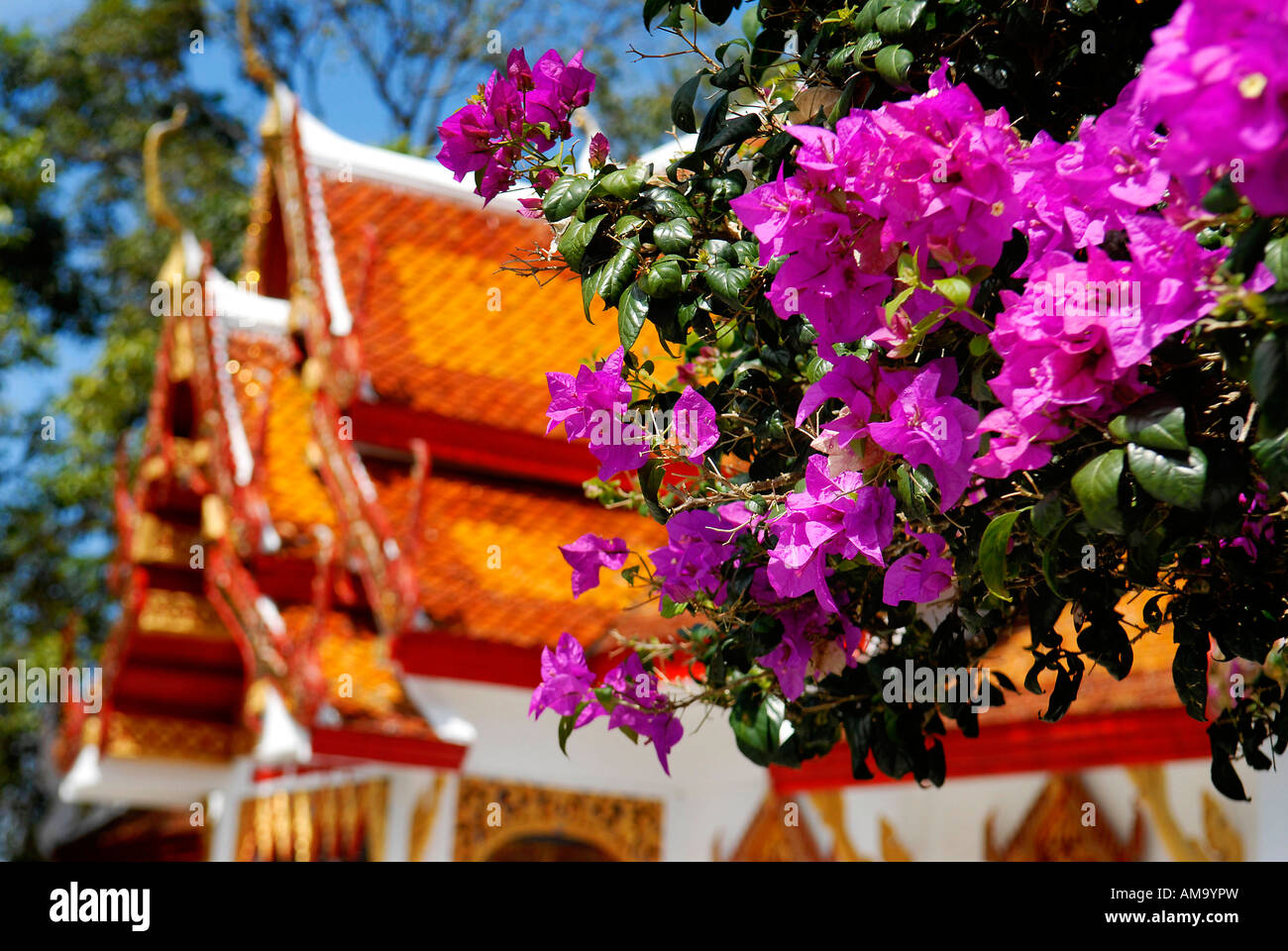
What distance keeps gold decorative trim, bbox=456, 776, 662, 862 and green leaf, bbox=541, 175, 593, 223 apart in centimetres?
414

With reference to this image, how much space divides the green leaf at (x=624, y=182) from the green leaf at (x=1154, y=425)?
28.9 inches

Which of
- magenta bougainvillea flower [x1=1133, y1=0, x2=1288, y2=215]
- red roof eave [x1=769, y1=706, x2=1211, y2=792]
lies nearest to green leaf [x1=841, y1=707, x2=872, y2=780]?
magenta bougainvillea flower [x1=1133, y1=0, x2=1288, y2=215]

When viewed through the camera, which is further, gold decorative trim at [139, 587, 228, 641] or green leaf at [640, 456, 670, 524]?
gold decorative trim at [139, 587, 228, 641]

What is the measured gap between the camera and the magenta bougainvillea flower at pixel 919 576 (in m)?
1.56

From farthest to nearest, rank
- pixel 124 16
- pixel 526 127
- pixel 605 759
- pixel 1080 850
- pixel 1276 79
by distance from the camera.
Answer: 1. pixel 124 16
2. pixel 605 759
3. pixel 1080 850
4. pixel 526 127
5. pixel 1276 79

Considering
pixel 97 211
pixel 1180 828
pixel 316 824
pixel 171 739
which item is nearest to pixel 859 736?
pixel 1180 828

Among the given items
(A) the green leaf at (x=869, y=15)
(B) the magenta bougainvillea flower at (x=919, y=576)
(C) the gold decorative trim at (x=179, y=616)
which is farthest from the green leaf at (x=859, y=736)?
(C) the gold decorative trim at (x=179, y=616)

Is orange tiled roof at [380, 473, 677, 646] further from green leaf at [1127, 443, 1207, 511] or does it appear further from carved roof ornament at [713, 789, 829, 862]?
green leaf at [1127, 443, 1207, 511]

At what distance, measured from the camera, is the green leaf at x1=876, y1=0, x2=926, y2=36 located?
5.27 ft

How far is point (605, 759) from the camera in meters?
5.77

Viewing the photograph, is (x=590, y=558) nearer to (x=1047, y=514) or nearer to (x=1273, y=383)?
(x=1047, y=514)
